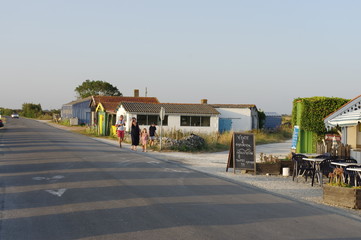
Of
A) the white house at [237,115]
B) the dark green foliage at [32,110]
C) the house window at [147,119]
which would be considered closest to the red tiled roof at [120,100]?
the white house at [237,115]

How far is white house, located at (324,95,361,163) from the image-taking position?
1443 centimetres

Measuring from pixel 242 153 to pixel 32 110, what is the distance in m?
120

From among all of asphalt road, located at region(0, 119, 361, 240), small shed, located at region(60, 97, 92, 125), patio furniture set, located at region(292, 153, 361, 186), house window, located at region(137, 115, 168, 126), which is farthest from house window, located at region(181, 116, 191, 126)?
small shed, located at region(60, 97, 92, 125)

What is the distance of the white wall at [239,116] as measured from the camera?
4516 cm

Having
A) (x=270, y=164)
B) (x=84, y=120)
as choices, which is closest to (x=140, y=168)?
→ (x=270, y=164)

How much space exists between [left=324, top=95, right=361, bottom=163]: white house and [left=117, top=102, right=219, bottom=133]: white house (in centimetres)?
2394

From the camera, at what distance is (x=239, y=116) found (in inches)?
1788

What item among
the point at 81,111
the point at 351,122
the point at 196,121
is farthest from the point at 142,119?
the point at 81,111

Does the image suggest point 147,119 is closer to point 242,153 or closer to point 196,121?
point 196,121

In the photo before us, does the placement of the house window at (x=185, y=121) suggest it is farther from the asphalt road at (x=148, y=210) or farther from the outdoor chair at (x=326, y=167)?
the outdoor chair at (x=326, y=167)

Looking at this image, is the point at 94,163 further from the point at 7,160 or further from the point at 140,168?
the point at 7,160

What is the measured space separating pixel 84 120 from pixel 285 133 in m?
35.2

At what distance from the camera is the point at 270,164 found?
640 inches

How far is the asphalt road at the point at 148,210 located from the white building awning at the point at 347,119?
13.5 feet
